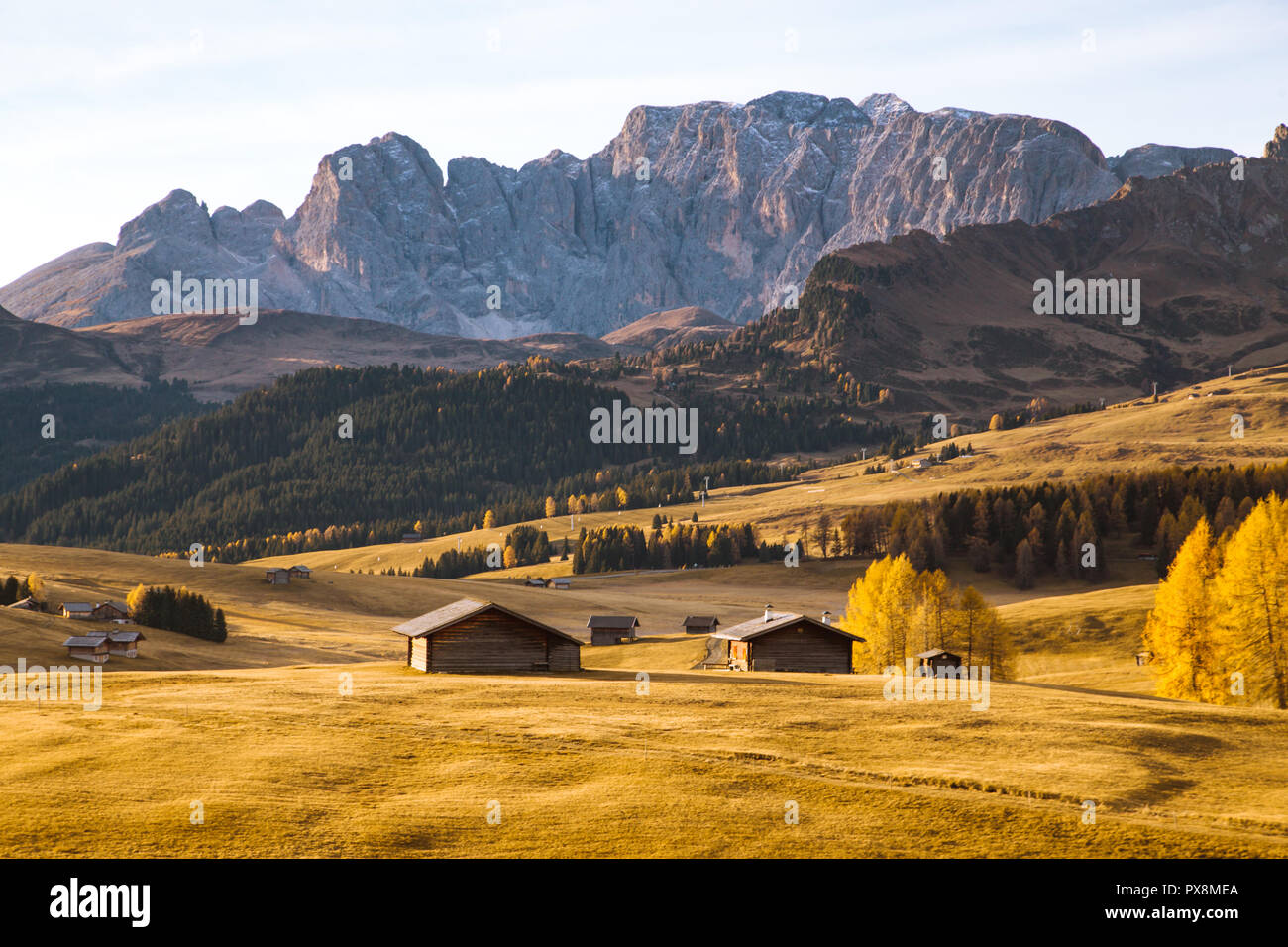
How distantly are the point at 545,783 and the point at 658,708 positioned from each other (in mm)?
16141

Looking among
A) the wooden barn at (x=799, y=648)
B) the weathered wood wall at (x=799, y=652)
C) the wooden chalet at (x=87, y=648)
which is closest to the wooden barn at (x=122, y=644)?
→ the wooden chalet at (x=87, y=648)

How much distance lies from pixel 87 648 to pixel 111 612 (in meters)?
27.5

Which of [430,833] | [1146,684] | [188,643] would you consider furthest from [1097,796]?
[188,643]

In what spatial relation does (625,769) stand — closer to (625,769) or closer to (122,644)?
(625,769)

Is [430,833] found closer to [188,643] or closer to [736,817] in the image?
[736,817]

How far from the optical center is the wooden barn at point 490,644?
74.7 meters

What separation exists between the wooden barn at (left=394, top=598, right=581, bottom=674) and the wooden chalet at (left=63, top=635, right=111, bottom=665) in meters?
34.4

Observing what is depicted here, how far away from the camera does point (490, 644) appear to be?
246 feet

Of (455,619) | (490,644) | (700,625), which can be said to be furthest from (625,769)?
(700,625)

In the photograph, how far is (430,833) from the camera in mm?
33000

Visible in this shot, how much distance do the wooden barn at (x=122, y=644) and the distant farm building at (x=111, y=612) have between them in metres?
19.2

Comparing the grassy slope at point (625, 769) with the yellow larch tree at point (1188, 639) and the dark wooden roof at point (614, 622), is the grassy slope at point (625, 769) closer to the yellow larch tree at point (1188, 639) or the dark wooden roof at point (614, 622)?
the yellow larch tree at point (1188, 639)

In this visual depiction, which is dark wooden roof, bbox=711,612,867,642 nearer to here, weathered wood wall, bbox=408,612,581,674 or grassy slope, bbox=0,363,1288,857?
grassy slope, bbox=0,363,1288,857
